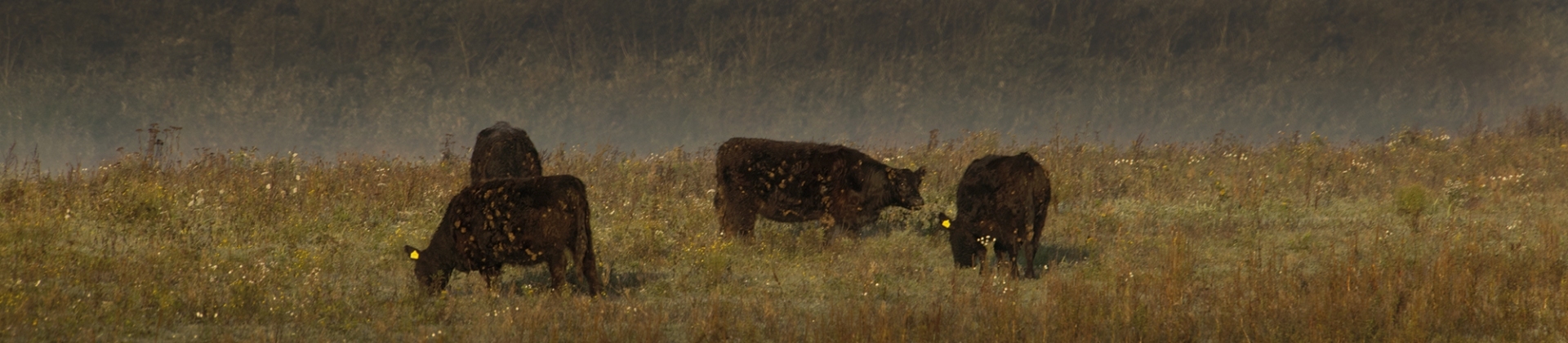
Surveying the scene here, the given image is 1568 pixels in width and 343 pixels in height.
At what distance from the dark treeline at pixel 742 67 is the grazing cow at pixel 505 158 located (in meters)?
24.7

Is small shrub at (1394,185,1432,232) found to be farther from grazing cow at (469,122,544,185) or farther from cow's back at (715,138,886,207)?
grazing cow at (469,122,544,185)

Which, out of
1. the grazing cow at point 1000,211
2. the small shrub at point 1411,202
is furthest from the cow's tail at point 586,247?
the small shrub at point 1411,202

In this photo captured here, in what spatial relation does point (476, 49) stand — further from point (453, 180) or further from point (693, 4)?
point (453, 180)

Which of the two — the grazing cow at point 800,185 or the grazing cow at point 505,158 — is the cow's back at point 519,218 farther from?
the grazing cow at point 505,158

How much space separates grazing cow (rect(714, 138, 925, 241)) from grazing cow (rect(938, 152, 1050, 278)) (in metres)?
1.77

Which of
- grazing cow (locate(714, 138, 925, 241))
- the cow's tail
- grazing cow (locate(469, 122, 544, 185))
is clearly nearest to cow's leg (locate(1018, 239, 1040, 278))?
grazing cow (locate(714, 138, 925, 241))

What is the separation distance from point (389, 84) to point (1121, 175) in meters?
26.9

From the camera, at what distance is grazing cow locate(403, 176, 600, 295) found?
34.2ft

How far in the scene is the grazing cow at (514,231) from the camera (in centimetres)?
1044

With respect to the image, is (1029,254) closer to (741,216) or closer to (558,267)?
(741,216)

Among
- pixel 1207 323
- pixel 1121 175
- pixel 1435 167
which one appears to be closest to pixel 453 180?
pixel 1121 175

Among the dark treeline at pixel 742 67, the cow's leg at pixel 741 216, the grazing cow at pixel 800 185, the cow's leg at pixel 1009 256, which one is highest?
the dark treeline at pixel 742 67

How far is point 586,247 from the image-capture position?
427 inches

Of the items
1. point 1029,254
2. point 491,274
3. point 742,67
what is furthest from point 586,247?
point 742,67
